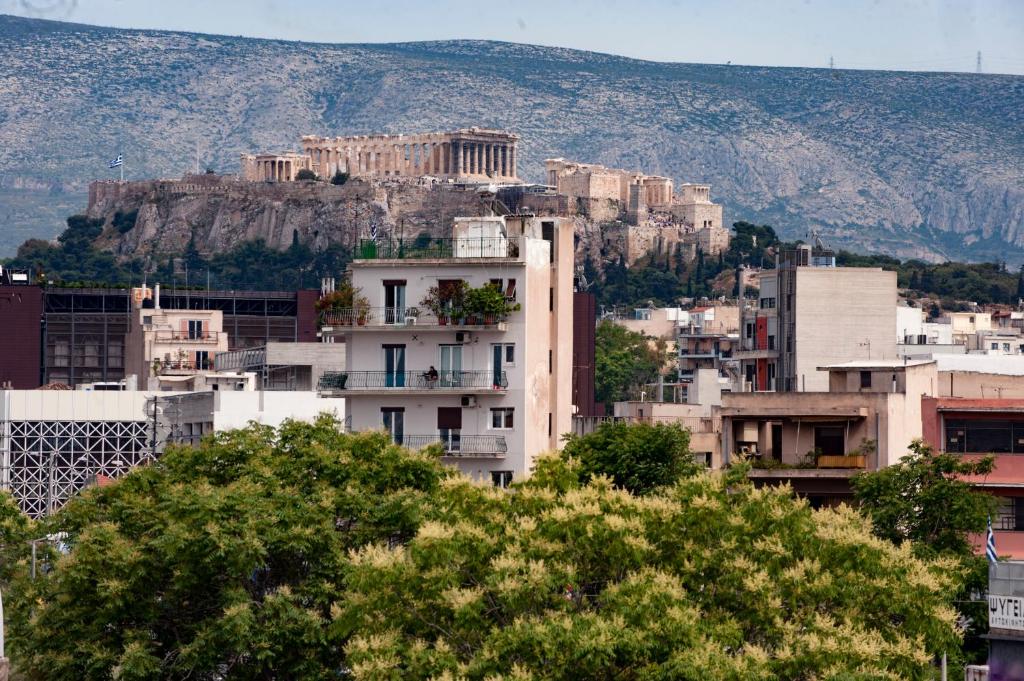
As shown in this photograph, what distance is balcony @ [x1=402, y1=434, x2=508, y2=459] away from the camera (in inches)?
3903

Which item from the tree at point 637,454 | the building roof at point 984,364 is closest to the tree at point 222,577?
the tree at point 637,454

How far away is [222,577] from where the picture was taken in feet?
263

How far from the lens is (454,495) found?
74500 mm

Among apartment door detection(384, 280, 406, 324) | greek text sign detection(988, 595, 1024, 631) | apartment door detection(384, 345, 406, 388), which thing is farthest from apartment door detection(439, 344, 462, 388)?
greek text sign detection(988, 595, 1024, 631)

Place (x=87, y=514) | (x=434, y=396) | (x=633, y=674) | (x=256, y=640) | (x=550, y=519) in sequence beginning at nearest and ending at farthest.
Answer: (x=633, y=674), (x=550, y=519), (x=256, y=640), (x=87, y=514), (x=434, y=396)

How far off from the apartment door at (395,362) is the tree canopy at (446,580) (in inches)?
477

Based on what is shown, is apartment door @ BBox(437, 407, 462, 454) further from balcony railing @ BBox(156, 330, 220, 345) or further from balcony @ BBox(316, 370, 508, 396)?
balcony railing @ BBox(156, 330, 220, 345)

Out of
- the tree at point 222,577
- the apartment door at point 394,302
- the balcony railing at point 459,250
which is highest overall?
the balcony railing at point 459,250

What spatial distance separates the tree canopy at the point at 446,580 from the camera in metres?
65.7

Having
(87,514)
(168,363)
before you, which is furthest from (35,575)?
(168,363)

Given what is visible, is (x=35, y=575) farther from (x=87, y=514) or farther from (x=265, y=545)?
(x=265, y=545)

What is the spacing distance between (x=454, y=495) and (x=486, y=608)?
6.63 meters

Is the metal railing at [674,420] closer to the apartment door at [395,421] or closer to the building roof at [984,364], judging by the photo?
the apartment door at [395,421]

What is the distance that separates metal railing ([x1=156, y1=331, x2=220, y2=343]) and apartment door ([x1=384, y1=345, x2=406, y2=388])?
305 ft
